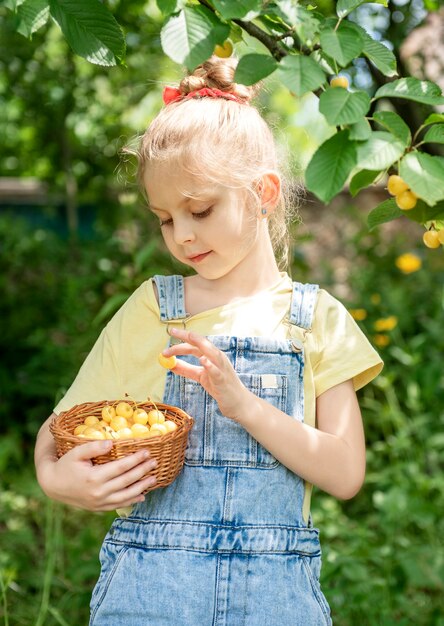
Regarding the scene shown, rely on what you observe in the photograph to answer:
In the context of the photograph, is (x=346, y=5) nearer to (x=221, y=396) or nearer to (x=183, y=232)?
(x=183, y=232)

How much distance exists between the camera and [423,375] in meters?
3.20

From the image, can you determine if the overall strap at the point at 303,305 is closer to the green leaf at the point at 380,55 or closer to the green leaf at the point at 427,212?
the green leaf at the point at 427,212

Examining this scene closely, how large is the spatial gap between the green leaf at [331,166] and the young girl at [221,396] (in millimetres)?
374

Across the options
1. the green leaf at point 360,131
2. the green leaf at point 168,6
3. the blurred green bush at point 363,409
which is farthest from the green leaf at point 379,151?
the blurred green bush at point 363,409

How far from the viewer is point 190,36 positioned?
3.67ft

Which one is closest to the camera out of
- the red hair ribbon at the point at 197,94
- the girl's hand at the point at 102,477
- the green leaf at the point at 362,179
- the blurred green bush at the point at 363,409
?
the green leaf at the point at 362,179

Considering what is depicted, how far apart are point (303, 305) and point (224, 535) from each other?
455 millimetres

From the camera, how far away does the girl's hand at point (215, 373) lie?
4.36 ft

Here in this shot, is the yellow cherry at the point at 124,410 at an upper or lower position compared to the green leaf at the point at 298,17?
lower

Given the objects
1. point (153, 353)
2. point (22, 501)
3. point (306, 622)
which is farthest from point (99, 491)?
point (22, 501)

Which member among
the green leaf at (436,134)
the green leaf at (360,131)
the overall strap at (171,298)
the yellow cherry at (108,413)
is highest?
the green leaf at (360,131)

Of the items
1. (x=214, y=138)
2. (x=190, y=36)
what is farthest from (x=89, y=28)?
(x=214, y=138)

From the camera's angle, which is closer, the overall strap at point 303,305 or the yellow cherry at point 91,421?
the yellow cherry at point 91,421

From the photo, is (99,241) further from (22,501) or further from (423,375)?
(423,375)
